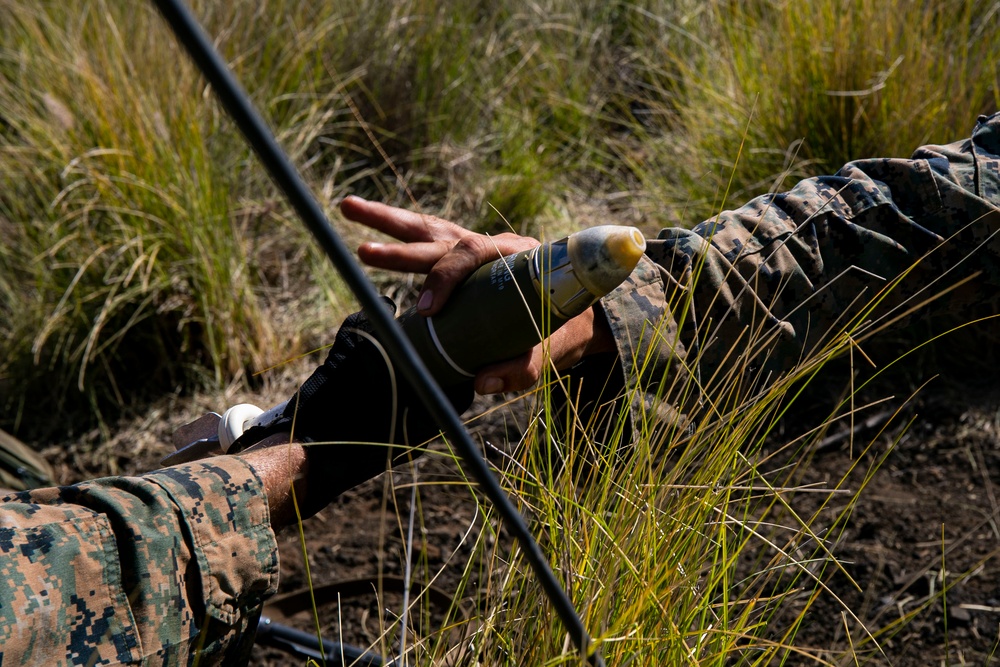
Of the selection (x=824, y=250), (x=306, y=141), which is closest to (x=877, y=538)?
(x=824, y=250)

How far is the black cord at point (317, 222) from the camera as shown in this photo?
57 cm

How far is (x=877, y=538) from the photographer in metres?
2.41

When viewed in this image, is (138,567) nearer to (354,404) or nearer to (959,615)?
(354,404)

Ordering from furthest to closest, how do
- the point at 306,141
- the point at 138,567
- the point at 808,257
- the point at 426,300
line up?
the point at 306,141, the point at 808,257, the point at 426,300, the point at 138,567

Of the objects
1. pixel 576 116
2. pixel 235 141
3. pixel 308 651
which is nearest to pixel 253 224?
pixel 235 141

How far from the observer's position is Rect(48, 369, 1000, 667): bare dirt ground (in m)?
2.14

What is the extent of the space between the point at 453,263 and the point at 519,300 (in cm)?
14

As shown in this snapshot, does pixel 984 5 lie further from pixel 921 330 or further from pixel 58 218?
pixel 58 218

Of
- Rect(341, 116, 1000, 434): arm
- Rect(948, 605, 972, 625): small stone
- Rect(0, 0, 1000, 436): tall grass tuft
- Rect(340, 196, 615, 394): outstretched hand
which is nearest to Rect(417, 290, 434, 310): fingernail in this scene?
Rect(340, 196, 615, 394): outstretched hand

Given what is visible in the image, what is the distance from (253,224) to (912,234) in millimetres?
2579

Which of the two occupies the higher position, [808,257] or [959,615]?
[808,257]

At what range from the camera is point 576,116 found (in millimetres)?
4184

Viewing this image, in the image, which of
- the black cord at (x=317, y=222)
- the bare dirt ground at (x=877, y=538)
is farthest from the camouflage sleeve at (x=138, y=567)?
the bare dirt ground at (x=877, y=538)

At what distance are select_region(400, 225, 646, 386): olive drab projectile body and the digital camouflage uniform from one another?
0.16 metres
